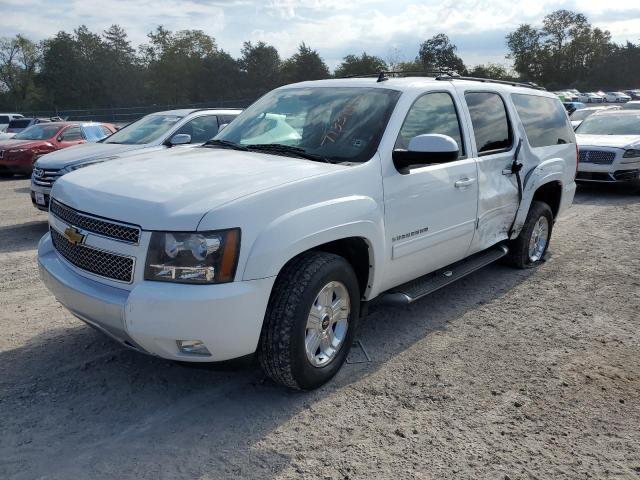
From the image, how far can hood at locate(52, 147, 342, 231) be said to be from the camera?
9.91 feet

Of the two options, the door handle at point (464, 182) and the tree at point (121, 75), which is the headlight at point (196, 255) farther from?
the tree at point (121, 75)

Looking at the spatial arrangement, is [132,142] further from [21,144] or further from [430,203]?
[21,144]

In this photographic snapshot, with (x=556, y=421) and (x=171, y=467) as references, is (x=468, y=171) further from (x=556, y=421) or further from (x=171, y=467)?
(x=171, y=467)

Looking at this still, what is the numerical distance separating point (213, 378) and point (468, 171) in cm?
258

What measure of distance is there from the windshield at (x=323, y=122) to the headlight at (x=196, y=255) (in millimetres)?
1202

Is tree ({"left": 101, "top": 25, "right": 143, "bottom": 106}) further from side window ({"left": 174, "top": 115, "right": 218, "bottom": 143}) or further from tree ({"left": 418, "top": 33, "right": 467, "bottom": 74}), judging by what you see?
side window ({"left": 174, "top": 115, "right": 218, "bottom": 143})

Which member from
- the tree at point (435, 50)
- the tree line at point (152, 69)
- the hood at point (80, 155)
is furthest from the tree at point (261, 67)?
the hood at point (80, 155)

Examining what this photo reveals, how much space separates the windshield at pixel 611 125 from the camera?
12445mm

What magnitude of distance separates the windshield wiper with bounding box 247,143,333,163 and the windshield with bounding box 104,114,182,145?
17.6ft

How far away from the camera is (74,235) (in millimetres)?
3367

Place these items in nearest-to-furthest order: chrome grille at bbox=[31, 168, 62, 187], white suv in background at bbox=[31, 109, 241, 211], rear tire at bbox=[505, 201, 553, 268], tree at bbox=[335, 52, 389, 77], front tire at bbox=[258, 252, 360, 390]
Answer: front tire at bbox=[258, 252, 360, 390] → rear tire at bbox=[505, 201, 553, 268] → chrome grille at bbox=[31, 168, 62, 187] → white suv in background at bbox=[31, 109, 241, 211] → tree at bbox=[335, 52, 389, 77]

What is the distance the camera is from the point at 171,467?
287 cm

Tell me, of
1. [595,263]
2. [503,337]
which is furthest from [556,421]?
[595,263]

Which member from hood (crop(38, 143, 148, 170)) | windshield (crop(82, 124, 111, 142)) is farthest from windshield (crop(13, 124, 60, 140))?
hood (crop(38, 143, 148, 170))
